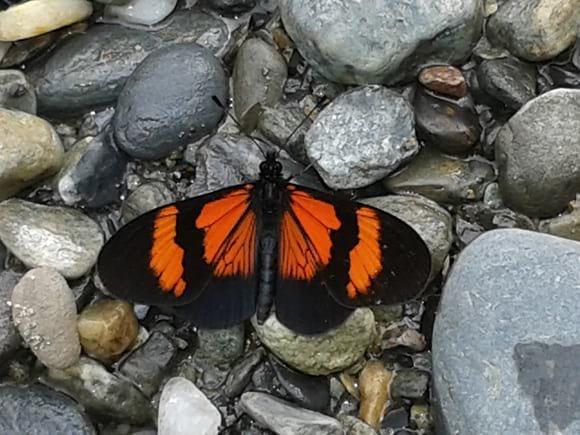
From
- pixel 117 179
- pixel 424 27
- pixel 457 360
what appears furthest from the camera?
pixel 117 179

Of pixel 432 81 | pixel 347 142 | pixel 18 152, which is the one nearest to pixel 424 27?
pixel 432 81

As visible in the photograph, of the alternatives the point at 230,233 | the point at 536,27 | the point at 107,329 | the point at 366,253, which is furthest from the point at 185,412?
the point at 536,27

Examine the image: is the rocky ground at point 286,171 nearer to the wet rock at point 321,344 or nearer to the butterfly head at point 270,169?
the wet rock at point 321,344

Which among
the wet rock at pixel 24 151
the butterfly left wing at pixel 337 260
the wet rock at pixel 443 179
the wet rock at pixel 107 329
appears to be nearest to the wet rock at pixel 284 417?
the butterfly left wing at pixel 337 260

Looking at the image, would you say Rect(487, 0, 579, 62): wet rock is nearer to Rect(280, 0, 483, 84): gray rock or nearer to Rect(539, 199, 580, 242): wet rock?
Rect(280, 0, 483, 84): gray rock

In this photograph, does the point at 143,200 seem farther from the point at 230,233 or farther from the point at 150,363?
the point at 150,363

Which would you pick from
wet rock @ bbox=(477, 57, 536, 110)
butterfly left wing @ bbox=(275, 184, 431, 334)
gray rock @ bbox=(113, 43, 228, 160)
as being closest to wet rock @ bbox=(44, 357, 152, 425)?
butterfly left wing @ bbox=(275, 184, 431, 334)

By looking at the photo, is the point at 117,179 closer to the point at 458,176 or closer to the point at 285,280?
the point at 285,280

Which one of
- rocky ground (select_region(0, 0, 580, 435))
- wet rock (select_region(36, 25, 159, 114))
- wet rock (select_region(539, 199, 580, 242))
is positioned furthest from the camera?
wet rock (select_region(36, 25, 159, 114))
